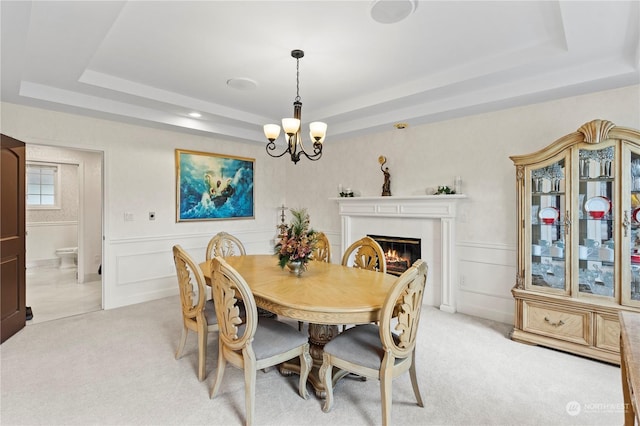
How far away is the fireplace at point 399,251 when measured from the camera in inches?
169

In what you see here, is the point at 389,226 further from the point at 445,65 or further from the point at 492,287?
the point at 445,65

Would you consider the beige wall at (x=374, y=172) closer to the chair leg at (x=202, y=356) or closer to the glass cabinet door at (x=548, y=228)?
the glass cabinet door at (x=548, y=228)

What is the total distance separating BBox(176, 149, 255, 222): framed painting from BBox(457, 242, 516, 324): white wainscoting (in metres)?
3.44

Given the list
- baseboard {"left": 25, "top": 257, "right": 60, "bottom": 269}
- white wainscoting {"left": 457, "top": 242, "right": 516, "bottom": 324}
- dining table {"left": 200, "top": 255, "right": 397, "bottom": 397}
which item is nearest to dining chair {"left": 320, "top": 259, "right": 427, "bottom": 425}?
dining table {"left": 200, "top": 255, "right": 397, "bottom": 397}

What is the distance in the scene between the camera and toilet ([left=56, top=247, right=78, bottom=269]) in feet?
20.7

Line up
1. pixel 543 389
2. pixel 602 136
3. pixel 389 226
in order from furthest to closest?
pixel 389 226, pixel 602 136, pixel 543 389

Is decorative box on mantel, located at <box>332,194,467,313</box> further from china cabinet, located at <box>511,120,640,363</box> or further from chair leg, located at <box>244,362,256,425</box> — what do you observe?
chair leg, located at <box>244,362,256,425</box>

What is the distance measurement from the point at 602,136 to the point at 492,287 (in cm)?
182

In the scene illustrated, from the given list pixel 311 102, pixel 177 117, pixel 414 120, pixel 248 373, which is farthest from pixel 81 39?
pixel 414 120

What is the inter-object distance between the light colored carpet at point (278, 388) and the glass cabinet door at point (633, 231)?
612 mm

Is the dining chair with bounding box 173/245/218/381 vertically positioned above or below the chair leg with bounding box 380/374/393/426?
above

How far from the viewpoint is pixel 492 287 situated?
3.62m

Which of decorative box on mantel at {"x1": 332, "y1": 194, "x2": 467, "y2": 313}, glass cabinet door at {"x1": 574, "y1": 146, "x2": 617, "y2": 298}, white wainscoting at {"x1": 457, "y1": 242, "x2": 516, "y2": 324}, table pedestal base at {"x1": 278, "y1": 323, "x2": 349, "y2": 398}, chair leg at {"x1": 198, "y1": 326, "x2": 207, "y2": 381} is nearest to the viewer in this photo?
table pedestal base at {"x1": 278, "y1": 323, "x2": 349, "y2": 398}

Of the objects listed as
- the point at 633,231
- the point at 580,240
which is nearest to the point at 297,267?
the point at 580,240
